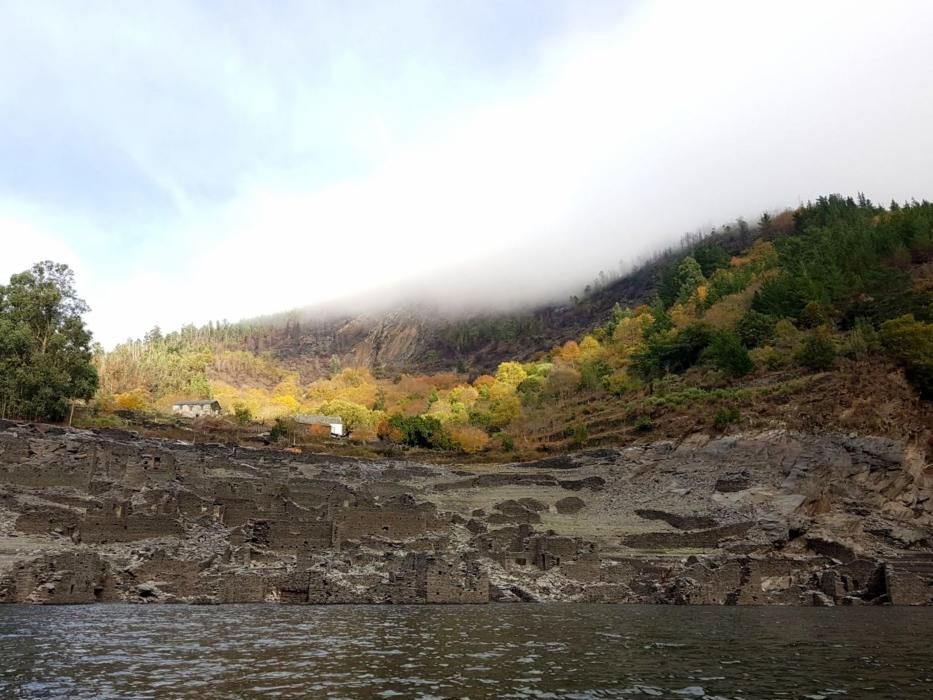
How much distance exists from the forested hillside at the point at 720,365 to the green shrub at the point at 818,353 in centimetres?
Answer: 13

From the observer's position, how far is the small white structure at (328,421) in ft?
331

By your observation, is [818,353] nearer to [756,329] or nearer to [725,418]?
[725,418]

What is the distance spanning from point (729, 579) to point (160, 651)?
29.2m

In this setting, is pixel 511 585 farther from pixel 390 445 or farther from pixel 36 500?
pixel 390 445

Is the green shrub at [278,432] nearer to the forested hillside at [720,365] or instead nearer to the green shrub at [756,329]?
the forested hillside at [720,365]

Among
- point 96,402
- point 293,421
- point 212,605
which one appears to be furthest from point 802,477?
point 96,402

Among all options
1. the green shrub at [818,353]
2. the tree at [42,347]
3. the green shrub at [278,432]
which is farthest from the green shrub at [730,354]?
the tree at [42,347]

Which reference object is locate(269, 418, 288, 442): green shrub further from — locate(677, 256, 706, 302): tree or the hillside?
locate(677, 256, 706, 302): tree

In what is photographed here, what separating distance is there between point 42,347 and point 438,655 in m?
59.8

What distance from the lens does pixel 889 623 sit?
27750 millimetres

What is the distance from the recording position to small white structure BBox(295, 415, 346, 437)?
10094cm

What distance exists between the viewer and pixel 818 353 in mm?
67062

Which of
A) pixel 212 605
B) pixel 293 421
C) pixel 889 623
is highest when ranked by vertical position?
pixel 293 421

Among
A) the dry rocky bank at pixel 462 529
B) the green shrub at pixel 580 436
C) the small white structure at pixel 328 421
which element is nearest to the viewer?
the dry rocky bank at pixel 462 529
